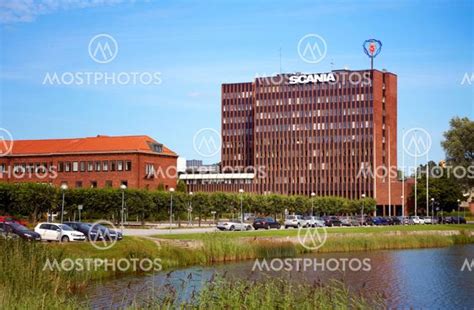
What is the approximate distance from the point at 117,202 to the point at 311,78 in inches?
3960

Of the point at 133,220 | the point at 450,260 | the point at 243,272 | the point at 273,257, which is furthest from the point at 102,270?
the point at 133,220

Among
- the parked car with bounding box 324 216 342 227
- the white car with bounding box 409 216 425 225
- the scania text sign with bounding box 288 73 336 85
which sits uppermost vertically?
the scania text sign with bounding box 288 73 336 85

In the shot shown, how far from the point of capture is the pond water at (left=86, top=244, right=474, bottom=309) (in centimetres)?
Answer: 3184

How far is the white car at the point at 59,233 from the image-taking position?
2046 inches

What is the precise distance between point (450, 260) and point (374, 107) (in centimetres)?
11771

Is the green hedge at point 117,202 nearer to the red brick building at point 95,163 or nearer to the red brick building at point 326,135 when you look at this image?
the red brick building at point 95,163

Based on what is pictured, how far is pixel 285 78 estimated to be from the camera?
18362 centimetres

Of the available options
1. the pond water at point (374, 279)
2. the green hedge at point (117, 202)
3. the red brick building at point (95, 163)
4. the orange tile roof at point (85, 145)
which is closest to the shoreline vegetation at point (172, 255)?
the pond water at point (374, 279)

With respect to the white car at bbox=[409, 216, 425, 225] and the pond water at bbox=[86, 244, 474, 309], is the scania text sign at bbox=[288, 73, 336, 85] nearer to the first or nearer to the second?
the white car at bbox=[409, 216, 425, 225]

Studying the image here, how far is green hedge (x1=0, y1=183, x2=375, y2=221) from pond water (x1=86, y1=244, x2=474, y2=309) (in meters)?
34.8

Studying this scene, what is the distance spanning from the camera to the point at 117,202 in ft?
287

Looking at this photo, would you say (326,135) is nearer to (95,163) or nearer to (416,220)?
(416,220)

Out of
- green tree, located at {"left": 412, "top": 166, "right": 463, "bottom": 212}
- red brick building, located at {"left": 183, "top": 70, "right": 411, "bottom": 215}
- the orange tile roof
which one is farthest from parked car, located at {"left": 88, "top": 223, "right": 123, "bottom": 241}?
red brick building, located at {"left": 183, "top": 70, "right": 411, "bottom": 215}

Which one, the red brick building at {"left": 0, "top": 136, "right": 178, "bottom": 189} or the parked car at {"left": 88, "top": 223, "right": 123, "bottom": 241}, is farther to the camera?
the red brick building at {"left": 0, "top": 136, "right": 178, "bottom": 189}
